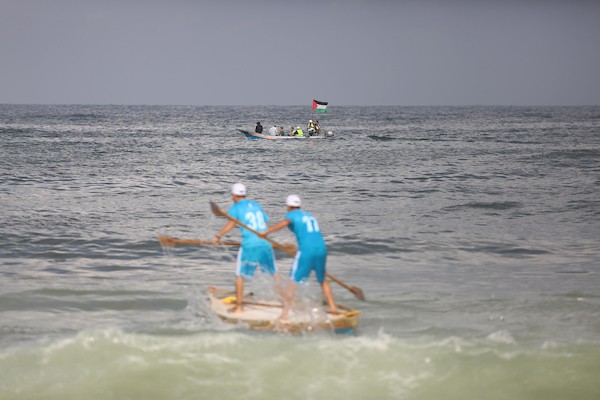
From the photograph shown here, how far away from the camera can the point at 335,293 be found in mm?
14258

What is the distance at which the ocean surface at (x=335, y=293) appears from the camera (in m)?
10.1

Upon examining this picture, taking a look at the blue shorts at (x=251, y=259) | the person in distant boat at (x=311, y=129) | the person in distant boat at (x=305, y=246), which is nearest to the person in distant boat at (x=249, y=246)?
the blue shorts at (x=251, y=259)

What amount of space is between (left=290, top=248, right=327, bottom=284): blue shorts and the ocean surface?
83cm

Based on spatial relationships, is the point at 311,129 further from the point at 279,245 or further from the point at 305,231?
the point at 305,231

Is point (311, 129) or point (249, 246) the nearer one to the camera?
point (249, 246)

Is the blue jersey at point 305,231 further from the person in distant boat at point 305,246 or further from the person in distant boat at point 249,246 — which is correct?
the person in distant boat at point 249,246

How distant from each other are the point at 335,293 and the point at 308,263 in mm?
3311

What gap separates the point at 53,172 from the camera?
119ft

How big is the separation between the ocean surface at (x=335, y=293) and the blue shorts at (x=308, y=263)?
831mm

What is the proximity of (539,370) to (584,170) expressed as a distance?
31.1 meters

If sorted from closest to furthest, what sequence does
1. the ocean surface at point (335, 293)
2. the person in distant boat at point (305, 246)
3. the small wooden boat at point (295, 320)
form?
the ocean surface at point (335, 293), the person in distant boat at point (305, 246), the small wooden boat at point (295, 320)

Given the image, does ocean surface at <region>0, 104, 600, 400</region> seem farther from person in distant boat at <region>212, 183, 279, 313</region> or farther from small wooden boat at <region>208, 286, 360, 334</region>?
person in distant boat at <region>212, 183, 279, 313</region>

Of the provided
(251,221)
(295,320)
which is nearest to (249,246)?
(251,221)

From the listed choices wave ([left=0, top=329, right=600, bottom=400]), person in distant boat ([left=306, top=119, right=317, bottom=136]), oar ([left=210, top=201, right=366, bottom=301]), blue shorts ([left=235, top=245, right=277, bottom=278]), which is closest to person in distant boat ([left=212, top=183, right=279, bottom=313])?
blue shorts ([left=235, top=245, right=277, bottom=278])
